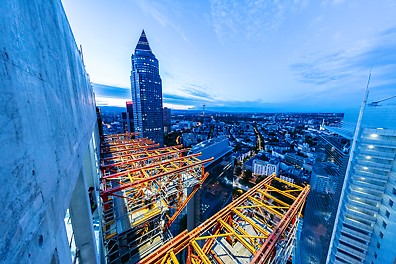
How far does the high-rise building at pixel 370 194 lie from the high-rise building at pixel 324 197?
3.84 feet

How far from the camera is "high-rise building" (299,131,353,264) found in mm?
15852

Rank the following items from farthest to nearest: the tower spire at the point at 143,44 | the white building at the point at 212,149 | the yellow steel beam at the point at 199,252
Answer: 1. the tower spire at the point at 143,44
2. the white building at the point at 212,149
3. the yellow steel beam at the point at 199,252

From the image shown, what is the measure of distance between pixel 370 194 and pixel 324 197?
6320 millimetres

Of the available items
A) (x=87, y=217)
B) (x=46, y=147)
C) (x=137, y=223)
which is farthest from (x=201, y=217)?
(x=46, y=147)

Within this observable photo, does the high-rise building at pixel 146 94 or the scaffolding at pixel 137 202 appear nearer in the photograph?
the scaffolding at pixel 137 202

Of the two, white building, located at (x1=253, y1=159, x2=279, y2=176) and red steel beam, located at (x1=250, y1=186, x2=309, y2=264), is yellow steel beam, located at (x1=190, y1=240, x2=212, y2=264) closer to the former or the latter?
red steel beam, located at (x1=250, y1=186, x2=309, y2=264)

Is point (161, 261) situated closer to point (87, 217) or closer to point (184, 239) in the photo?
point (184, 239)

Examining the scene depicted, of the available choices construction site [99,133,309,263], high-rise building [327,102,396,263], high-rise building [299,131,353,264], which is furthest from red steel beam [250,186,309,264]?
high-rise building [299,131,353,264]

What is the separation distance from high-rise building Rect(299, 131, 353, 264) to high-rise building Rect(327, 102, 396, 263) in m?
1.17

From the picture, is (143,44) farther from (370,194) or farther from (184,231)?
(370,194)

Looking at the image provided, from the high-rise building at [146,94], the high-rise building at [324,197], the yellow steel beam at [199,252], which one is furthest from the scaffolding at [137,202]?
the high-rise building at [146,94]

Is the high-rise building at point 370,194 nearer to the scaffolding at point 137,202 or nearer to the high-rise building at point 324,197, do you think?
the high-rise building at point 324,197

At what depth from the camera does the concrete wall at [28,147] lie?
0.89 metres

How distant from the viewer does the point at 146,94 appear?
46375 millimetres
